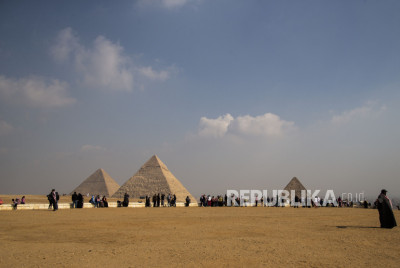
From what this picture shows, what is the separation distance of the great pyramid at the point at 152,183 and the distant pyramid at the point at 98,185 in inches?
322

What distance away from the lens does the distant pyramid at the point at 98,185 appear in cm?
6538

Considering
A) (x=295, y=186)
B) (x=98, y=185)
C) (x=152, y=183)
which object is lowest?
(x=98, y=185)

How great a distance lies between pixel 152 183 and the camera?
186 feet

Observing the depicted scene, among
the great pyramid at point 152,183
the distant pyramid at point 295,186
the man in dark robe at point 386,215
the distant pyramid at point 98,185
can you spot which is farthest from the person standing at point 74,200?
the distant pyramid at point 98,185

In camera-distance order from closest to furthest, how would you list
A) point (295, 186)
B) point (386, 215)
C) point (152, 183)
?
point (386, 215), point (295, 186), point (152, 183)

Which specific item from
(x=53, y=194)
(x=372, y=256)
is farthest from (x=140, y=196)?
(x=372, y=256)

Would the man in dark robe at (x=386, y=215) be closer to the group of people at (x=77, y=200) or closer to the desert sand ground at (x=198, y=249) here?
the desert sand ground at (x=198, y=249)

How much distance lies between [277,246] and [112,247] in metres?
3.30

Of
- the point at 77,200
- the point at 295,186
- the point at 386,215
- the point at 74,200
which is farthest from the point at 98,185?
the point at 386,215

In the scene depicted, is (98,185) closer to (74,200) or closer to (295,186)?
(295,186)

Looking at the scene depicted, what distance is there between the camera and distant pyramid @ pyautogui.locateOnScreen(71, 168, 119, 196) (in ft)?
214

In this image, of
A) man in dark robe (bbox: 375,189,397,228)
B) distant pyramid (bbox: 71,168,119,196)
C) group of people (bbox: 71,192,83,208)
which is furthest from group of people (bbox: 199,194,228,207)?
distant pyramid (bbox: 71,168,119,196)

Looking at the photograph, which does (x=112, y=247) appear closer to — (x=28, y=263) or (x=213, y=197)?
(x=28, y=263)

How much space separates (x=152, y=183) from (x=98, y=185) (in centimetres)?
1672
